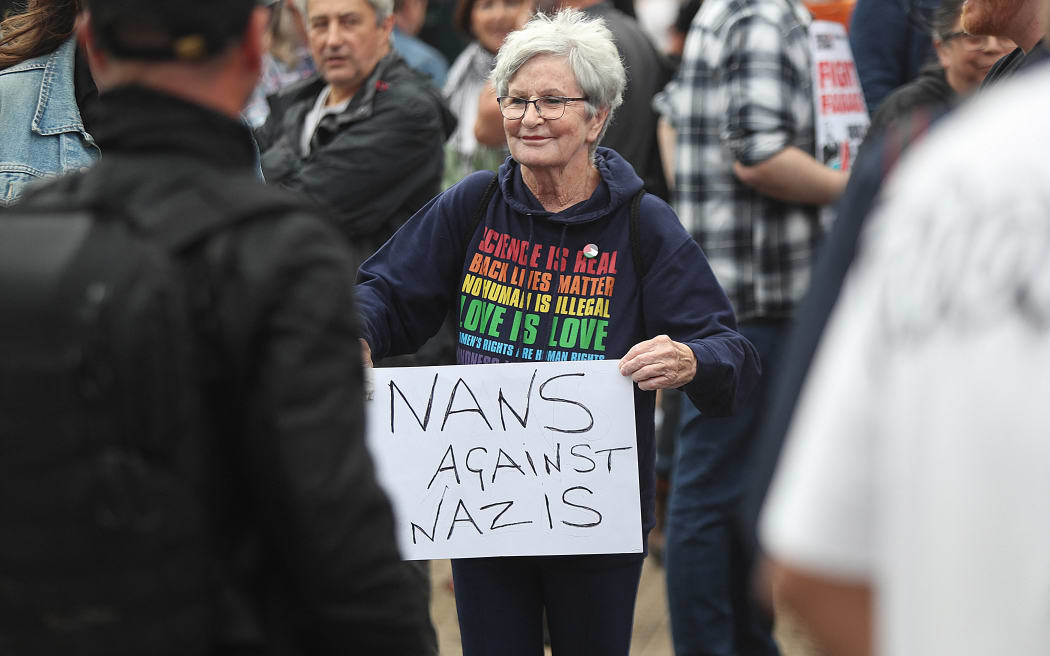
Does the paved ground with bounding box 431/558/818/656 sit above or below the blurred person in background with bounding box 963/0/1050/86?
below

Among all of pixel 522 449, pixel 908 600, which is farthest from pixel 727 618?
pixel 908 600

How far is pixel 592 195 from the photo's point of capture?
3270 mm

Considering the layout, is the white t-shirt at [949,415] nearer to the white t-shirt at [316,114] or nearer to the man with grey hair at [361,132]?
the man with grey hair at [361,132]

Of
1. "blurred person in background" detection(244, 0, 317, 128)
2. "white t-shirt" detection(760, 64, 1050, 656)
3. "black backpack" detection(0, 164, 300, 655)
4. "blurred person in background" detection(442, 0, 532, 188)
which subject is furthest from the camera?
"blurred person in background" detection(244, 0, 317, 128)

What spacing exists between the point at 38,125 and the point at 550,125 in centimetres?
133

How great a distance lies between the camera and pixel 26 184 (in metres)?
3.29

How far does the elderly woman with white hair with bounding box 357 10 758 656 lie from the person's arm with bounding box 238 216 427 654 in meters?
1.42

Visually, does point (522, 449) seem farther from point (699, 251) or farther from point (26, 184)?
point (26, 184)

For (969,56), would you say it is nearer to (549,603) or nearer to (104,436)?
(549,603)

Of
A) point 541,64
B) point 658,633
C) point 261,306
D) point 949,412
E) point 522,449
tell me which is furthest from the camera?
point 658,633

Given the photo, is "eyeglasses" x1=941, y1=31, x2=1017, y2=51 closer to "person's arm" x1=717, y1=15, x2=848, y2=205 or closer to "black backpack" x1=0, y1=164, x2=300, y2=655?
"person's arm" x1=717, y1=15, x2=848, y2=205

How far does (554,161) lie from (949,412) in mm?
2260

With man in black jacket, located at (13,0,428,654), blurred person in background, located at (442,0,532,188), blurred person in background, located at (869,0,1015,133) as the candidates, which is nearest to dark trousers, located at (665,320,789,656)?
blurred person in background, located at (869,0,1015,133)

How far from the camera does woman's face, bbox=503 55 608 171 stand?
326 centimetres
